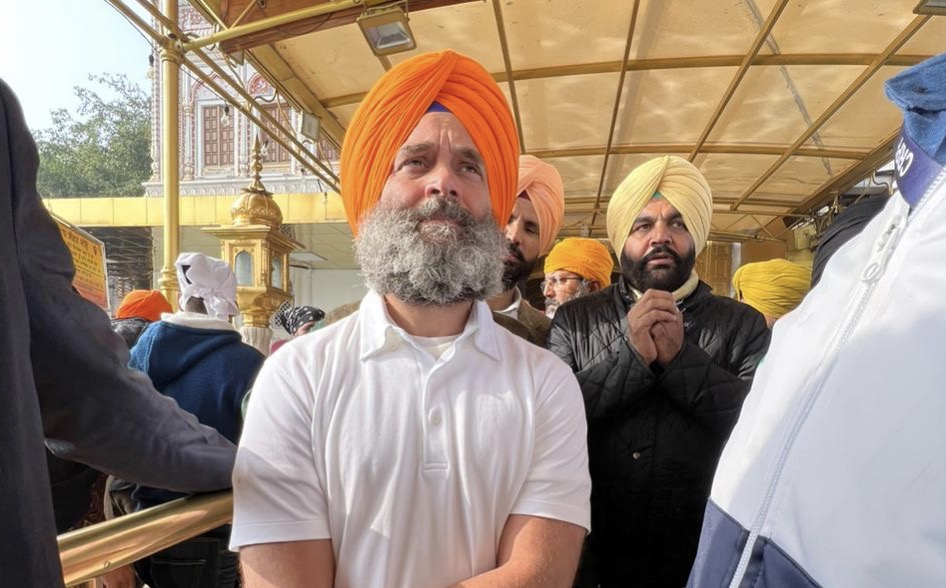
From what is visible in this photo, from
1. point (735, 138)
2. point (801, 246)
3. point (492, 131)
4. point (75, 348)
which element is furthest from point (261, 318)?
point (801, 246)

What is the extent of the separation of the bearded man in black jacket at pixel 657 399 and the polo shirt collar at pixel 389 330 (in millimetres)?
441

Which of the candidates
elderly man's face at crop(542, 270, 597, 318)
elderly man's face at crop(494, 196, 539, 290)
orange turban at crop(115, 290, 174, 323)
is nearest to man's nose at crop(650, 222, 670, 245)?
elderly man's face at crop(494, 196, 539, 290)

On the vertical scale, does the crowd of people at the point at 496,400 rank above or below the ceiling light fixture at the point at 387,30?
below

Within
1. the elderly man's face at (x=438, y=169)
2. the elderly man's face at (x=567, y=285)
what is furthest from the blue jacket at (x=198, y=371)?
the elderly man's face at (x=567, y=285)

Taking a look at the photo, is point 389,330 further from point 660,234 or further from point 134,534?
point 660,234

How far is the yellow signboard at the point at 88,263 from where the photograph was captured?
2.92 m

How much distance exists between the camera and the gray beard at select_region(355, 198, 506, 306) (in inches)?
50.8

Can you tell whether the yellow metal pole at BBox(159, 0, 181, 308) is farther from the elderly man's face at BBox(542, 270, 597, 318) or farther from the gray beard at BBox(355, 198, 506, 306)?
the gray beard at BBox(355, 198, 506, 306)

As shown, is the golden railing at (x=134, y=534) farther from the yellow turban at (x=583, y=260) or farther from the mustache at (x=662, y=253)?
the yellow turban at (x=583, y=260)

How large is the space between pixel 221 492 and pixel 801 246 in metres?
7.67

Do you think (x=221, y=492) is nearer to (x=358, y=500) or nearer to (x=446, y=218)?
(x=358, y=500)

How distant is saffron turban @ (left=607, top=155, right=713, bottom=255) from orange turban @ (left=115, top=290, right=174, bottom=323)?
3375 mm

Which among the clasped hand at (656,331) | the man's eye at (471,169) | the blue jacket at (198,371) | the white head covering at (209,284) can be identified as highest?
the man's eye at (471,169)

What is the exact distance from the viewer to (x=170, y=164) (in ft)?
15.4
